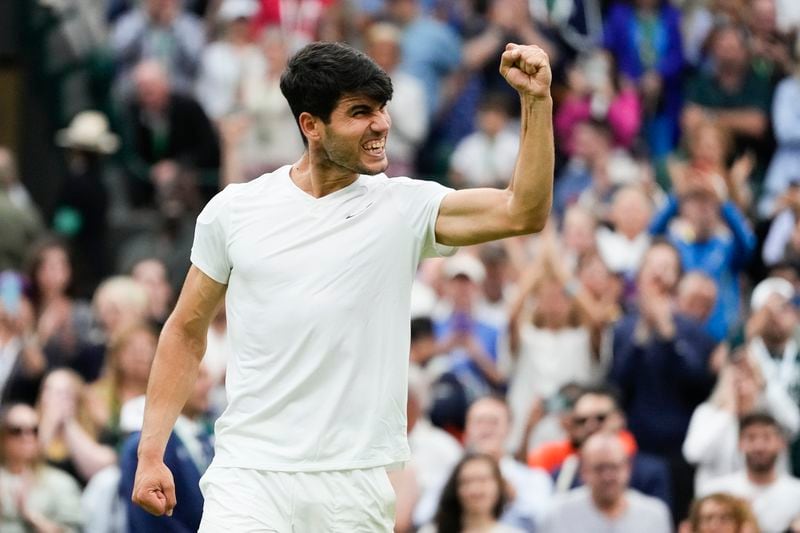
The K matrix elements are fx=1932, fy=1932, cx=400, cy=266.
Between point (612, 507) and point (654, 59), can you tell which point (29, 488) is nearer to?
point (612, 507)

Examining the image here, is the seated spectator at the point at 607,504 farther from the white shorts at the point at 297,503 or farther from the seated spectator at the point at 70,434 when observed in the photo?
the white shorts at the point at 297,503

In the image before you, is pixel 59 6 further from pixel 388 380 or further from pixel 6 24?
pixel 388 380

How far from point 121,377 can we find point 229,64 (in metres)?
5.55

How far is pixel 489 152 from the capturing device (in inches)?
565

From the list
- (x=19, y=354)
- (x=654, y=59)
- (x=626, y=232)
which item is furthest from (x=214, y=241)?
(x=654, y=59)

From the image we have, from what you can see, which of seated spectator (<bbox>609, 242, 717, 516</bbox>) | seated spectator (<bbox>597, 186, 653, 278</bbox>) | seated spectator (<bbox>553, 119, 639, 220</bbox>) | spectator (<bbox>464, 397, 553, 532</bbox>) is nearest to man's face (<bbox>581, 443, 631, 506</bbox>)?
spectator (<bbox>464, 397, 553, 532</bbox>)

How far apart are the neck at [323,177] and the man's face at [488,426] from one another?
168 inches

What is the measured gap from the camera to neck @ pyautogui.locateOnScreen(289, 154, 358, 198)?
567 centimetres

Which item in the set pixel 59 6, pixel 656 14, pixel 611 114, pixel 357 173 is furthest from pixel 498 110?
pixel 357 173

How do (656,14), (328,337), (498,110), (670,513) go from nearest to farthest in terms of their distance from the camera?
1. (328,337)
2. (670,513)
3. (498,110)
4. (656,14)

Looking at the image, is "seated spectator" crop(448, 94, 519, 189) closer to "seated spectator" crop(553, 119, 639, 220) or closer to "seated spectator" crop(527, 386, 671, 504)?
"seated spectator" crop(553, 119, 639, 220)

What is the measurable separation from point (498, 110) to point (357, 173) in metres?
8.77

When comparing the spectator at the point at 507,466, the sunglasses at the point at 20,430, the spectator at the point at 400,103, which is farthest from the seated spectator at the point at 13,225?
the spectator at the point at 507,466

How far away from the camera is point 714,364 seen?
10617 millimetres
